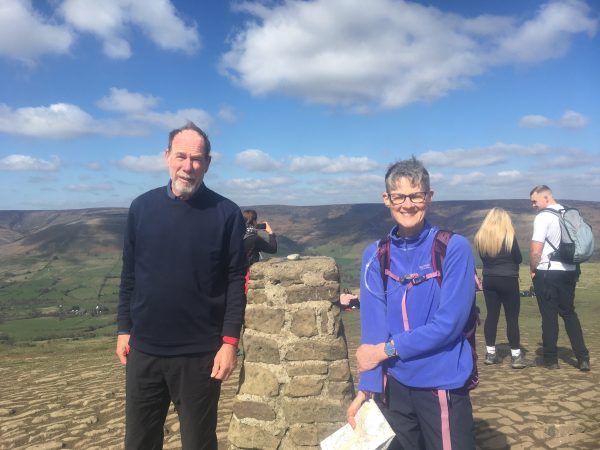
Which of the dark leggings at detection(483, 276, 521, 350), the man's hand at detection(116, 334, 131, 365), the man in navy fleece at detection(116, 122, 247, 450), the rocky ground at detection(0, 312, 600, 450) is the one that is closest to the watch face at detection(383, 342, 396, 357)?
the man in navy fleece at detection(116, 122, 247, 450)

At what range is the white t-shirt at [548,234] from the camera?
6.26 meters

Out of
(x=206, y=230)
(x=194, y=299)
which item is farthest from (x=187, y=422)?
(x=206, y=230)

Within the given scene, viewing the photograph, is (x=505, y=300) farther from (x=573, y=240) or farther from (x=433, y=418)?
(x=433, y=418)

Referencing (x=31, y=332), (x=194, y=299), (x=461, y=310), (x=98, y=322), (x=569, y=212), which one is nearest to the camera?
(x=461, y=310)

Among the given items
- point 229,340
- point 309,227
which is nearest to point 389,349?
point 229,340

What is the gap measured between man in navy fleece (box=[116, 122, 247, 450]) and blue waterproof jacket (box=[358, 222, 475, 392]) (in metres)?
1.05

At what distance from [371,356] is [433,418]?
1.54 ft

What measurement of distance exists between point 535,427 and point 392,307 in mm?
3407

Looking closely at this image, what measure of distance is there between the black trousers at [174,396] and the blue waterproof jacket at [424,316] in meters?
1.15

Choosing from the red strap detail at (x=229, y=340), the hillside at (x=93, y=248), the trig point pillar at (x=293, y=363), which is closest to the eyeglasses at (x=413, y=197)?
the red strap detail at (x=229, y=340)

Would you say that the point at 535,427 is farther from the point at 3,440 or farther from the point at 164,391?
the point at 3,440

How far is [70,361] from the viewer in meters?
11.3

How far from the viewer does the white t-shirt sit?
6258 mm

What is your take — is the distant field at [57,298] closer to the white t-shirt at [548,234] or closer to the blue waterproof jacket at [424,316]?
the white t-shirt at [548,234]
